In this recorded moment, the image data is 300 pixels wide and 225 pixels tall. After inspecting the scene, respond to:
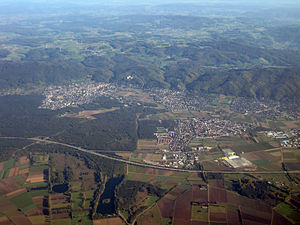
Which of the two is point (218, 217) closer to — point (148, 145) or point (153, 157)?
point (153, 157)

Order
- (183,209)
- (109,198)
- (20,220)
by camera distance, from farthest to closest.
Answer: (109,198)
(183,209)
(20,220)

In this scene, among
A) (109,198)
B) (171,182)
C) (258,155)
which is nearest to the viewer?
(109,198)

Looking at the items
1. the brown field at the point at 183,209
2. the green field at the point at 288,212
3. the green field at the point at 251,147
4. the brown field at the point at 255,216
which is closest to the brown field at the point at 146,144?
the green field at the point at 251,147

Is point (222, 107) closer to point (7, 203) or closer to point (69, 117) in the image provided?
point (69, 117)

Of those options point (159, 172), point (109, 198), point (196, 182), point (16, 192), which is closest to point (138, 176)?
point (159, 172)

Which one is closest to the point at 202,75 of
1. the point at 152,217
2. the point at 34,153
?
the point at 34,153

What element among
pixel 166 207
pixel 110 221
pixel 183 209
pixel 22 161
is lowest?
pixel 22 161

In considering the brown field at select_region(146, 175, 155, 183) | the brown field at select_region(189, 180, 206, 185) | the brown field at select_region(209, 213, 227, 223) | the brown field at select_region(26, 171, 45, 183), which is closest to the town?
the brown field at select_region(189, 180, 206, 185)

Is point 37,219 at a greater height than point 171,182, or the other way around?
point 171,182
